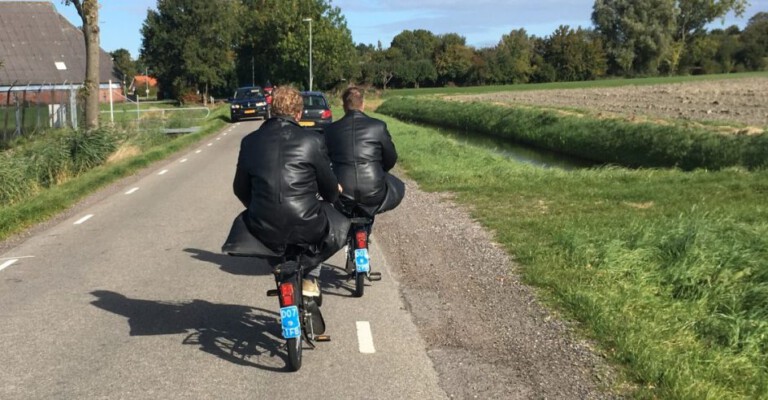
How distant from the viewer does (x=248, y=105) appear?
3806cm

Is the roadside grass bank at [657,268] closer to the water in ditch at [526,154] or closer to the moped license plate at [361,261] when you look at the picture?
the moped license plate at [361,261]

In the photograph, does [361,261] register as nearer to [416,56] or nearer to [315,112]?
[315,112]

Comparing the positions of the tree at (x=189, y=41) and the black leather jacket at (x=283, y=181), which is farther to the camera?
the tree at (x=189, y=41)

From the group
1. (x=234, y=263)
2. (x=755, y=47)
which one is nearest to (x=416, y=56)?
(x=755, y=47)

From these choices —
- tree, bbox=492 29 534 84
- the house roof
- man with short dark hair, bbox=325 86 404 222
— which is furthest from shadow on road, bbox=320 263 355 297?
tree, bbox=492 29 534 84

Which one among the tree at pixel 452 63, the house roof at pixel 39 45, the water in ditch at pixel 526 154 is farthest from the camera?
the tree at pixel 452 63

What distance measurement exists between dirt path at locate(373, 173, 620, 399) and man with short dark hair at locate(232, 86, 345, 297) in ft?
4.15

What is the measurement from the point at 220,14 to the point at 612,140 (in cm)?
5550

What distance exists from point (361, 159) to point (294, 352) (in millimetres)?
2214

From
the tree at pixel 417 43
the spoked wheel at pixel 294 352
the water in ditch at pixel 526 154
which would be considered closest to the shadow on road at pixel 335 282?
the spoked wheel at pixel 294 352

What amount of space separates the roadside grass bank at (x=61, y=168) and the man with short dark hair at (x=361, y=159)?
19.2 ft

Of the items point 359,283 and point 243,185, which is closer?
point 243,185

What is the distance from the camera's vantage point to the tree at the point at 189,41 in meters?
71.1

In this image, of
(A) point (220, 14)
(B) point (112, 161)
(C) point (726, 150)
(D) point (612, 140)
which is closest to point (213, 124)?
(B) point (112, 161)
